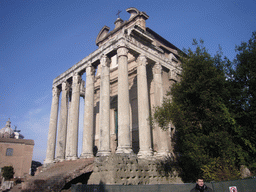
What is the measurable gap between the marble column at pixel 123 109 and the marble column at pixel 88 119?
147 inches

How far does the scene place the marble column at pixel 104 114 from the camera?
14.7 m

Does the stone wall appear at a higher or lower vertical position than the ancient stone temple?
lower

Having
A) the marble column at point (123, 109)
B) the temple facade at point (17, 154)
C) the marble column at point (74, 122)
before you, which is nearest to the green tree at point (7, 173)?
the temple facade at point (17, 154)

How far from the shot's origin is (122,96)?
15.3 meters

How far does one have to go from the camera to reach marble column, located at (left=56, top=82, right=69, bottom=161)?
66.0 feet

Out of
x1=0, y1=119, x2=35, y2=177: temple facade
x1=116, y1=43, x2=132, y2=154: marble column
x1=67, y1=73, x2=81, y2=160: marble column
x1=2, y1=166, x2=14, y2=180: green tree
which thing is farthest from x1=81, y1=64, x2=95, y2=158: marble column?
x1=0, y1=119, x2=35, y2=177: temple facade

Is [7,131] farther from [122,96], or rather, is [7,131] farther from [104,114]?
[122,96]

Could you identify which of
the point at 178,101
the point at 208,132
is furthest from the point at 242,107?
the point at 178,101

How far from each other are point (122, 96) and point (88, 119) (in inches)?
175

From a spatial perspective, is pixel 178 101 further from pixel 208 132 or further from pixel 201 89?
pixel 208 132

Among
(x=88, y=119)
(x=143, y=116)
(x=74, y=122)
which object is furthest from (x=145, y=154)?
(x=74, y=122)

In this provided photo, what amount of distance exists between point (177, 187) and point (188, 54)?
35.8ft

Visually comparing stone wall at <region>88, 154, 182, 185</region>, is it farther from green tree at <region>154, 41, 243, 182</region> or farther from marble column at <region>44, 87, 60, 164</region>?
marble column at <region>44, 87, 60, 164</region>

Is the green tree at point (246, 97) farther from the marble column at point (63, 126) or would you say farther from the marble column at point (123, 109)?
the marble column at point (63, 126)
